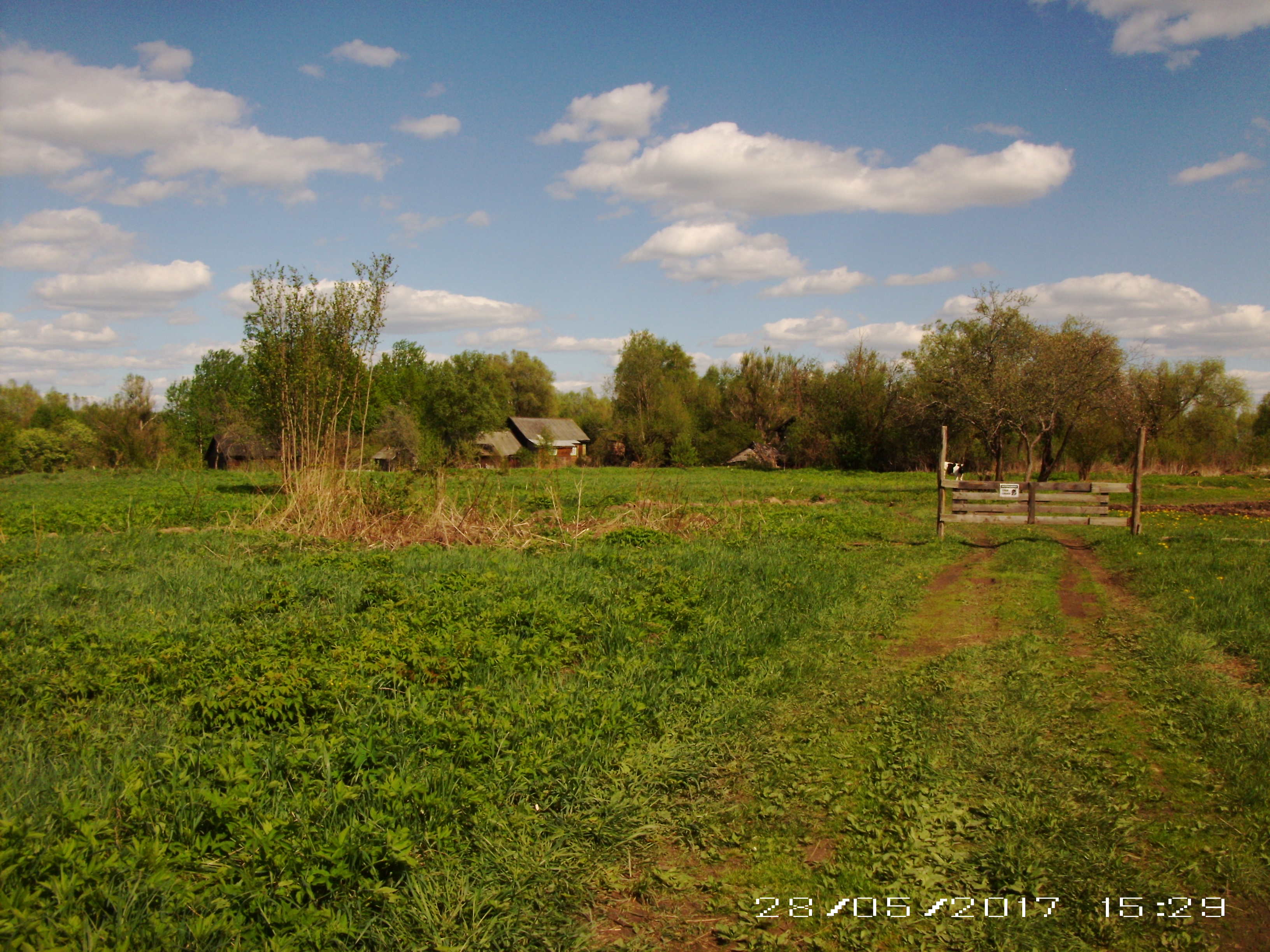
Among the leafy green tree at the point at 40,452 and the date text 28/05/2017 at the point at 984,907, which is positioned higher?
the leafy green tree at the point at 40,452

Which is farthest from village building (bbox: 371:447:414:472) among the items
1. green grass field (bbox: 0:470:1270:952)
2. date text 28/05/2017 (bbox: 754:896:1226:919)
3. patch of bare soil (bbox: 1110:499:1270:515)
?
date text 28/05/2017 (bbox: 754:896:1226:919)

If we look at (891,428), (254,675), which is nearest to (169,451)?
(891,428)

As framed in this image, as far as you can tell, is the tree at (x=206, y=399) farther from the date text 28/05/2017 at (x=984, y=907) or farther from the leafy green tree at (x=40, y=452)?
the date text 28/05/2017 at (x=984, y=907)

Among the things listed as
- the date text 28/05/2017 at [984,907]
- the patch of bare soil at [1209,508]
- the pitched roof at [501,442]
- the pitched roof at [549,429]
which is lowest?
the date text 28/05/2017 at [984,907]

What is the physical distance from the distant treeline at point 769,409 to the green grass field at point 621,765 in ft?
40.8

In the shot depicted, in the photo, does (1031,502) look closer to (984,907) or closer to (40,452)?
(984,907)

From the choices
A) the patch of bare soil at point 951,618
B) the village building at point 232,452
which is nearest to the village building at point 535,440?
the village building at point 232,452

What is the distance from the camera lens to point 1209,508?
894 inches

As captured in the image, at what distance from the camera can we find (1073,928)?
3.29 m

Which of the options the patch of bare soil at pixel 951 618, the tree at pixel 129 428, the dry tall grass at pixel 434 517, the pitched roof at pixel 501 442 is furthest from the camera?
the pitched roof at pixel 501 442

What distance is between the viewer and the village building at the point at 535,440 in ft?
215

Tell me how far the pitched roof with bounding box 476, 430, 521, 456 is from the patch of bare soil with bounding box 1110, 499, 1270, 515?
158 ft

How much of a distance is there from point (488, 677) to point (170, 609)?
3988 millimetres

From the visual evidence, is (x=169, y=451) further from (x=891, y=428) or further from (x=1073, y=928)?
(x=1073, y=928)
